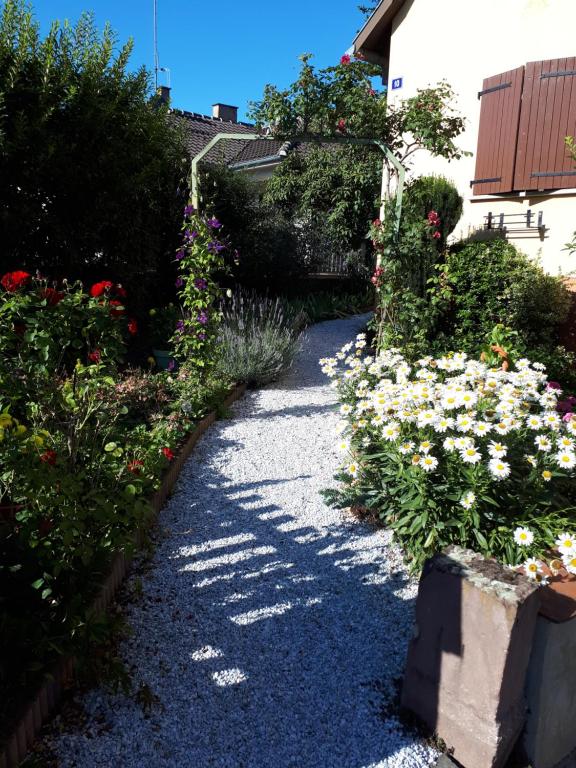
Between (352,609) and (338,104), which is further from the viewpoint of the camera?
(338,104)

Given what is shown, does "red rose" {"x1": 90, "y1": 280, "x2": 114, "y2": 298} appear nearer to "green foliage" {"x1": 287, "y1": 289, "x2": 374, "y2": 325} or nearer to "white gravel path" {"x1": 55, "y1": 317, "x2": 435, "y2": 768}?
"white gravel path" {"x1": 55, "y1": 317, "x2": 435, "y2": 768}

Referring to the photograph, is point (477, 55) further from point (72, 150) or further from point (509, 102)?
point (72, 150)

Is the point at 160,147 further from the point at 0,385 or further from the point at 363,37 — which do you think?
the point at 0,385

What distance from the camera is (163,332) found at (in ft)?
20.3

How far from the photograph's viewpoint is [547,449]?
7.69 feet

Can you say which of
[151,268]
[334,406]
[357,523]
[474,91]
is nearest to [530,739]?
[357,523]

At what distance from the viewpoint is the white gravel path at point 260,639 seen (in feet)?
6.21

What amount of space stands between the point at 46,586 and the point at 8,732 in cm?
41

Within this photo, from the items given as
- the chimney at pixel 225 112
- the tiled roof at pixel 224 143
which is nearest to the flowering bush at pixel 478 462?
the tiled roof at pixel 224 143

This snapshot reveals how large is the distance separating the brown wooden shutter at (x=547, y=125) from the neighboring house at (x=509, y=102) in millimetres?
10

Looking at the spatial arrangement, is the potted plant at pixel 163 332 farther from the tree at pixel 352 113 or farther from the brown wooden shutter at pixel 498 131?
the brown wooden shutter at pixel 498 131

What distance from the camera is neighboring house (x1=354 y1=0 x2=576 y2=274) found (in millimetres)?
6020

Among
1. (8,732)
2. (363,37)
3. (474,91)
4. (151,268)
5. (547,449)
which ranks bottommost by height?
(8,732)

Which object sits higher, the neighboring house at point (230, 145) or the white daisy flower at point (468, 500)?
the neighboring house at point (230, 145)
